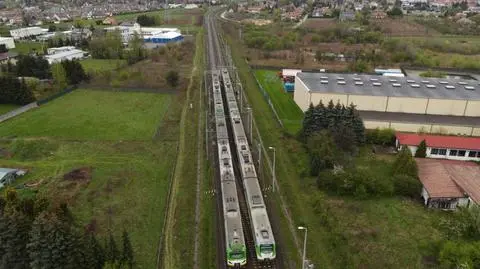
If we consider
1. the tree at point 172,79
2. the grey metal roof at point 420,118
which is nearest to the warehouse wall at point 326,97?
the grey metal roof at point 420,118

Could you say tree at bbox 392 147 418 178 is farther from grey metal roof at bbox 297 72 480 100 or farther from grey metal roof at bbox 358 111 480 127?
grey metal roof at bbox 297 72 480 100

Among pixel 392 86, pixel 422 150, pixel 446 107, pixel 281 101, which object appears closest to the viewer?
pixel 422 150

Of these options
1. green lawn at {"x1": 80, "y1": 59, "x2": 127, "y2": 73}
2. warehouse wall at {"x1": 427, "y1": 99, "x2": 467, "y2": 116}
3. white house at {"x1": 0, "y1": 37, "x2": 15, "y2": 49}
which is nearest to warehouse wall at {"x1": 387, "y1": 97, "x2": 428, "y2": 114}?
warehouse wall at {"x1": 427, "y1": 99, "x2": 467, "y2": 116}

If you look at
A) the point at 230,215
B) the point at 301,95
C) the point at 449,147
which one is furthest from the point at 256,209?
the point at 301,95

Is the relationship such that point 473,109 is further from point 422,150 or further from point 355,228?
point 355,228

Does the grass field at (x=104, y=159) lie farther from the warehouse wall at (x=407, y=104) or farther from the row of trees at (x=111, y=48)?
A: the row of trees at (x=111, y=48)
